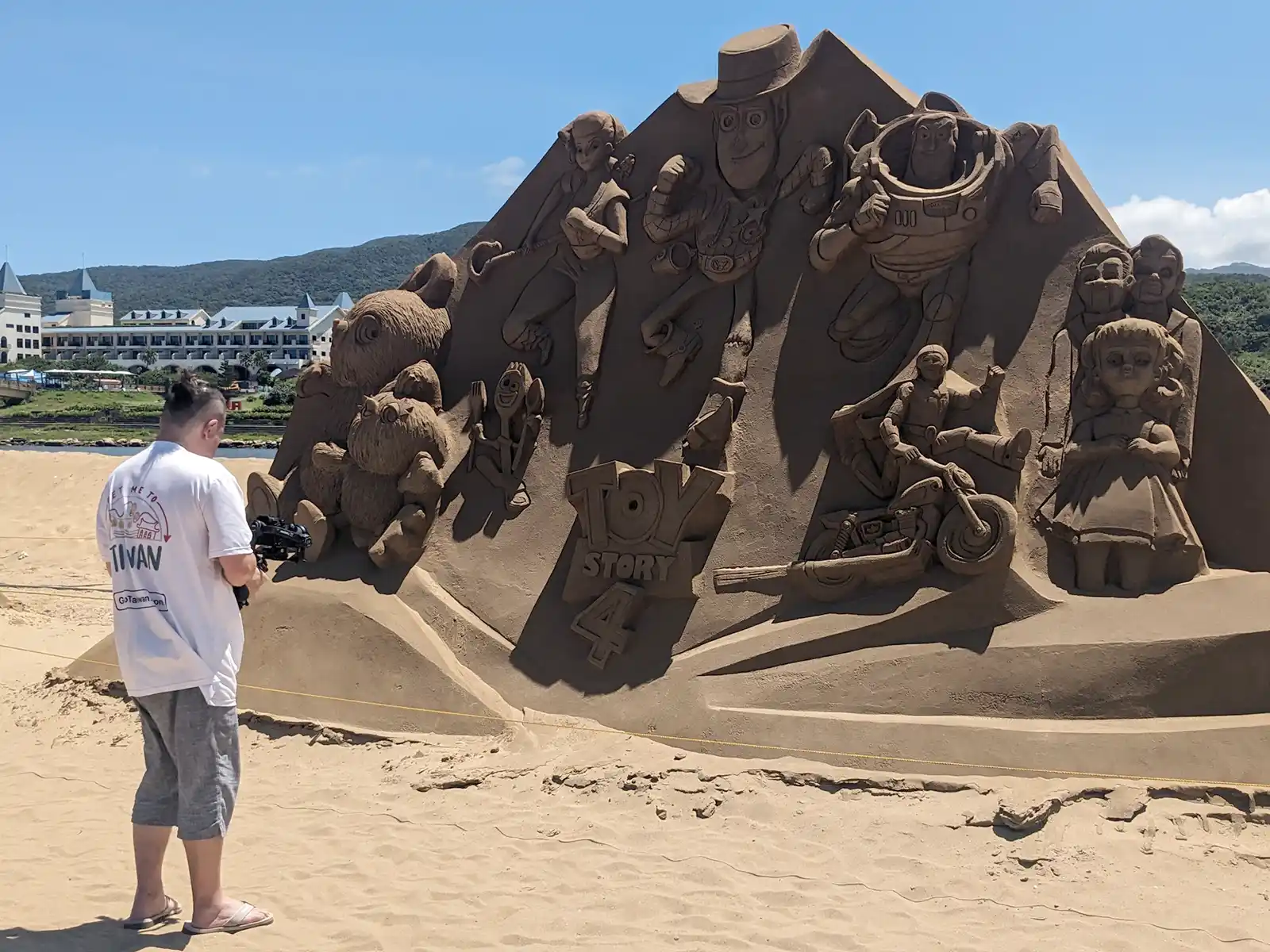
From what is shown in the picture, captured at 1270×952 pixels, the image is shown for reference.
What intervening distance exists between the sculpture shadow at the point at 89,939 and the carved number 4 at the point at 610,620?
2.62m

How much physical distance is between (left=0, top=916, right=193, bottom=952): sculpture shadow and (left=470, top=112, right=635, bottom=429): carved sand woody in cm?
374

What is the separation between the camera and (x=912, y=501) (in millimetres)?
5051

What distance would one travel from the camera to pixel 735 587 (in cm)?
546

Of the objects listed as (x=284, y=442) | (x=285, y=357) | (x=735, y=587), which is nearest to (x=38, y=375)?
(x=285, y=357)

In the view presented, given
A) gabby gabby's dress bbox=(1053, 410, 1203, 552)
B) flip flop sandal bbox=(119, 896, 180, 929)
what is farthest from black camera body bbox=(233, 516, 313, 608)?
gabby gabby's dress bbox=(1053, 410, 1203, 552)

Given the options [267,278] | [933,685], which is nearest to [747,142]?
[933,685]

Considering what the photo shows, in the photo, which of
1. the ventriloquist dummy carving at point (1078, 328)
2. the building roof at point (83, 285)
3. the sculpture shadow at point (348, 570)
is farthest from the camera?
the building roof at point (83, 285)

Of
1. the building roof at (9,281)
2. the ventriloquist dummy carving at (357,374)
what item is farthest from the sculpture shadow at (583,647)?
the building roof at (9,281)

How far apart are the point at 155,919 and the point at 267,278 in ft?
353

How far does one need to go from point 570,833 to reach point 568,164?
14.0ft

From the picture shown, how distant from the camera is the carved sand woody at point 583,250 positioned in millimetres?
6477

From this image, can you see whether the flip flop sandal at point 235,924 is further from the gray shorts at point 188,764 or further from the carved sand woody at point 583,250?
the carved sand woody at point 583,250

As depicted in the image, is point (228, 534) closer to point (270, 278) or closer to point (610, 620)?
point (610, 620)

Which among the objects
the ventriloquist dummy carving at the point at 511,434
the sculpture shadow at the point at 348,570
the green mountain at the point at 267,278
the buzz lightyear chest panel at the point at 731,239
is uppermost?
the green mountain at the point at 267,278
